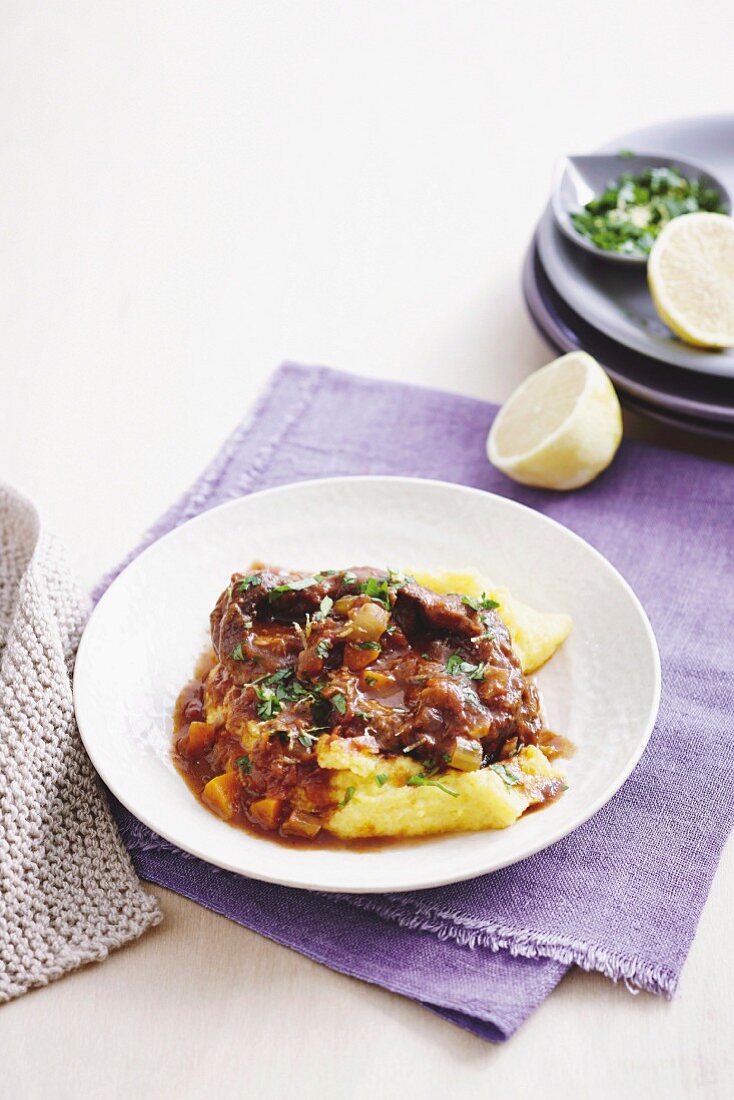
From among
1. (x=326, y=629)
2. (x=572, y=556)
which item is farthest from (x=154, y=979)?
(x=572, y=556)

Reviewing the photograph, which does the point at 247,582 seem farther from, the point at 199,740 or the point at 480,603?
the point at 480,603

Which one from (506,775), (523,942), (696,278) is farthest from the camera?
(696,278)

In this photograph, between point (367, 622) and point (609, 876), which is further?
point (367, 622)

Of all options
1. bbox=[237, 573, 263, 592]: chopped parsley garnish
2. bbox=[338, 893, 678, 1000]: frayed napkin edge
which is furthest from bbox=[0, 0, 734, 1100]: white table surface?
bbox=[237, 573, 263, 592]: chopped parsley garnish

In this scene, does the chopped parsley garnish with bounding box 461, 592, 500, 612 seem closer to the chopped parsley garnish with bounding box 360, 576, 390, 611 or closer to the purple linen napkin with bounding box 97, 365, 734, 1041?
the chopped parsley garnish with bounding box 360, 576, 390, 611

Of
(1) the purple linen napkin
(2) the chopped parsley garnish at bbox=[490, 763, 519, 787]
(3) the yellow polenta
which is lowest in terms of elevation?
(1) the purple linen napkin

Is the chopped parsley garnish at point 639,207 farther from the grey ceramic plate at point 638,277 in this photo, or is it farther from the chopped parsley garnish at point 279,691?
the chopped parsley garnish at point 279,691

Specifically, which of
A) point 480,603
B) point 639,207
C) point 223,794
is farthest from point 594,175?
point 223,794
